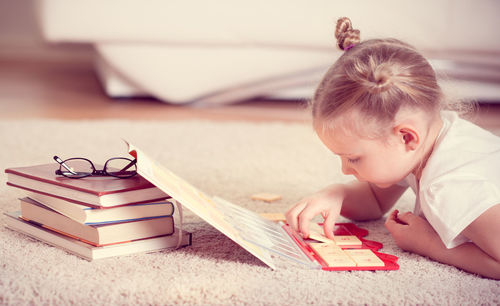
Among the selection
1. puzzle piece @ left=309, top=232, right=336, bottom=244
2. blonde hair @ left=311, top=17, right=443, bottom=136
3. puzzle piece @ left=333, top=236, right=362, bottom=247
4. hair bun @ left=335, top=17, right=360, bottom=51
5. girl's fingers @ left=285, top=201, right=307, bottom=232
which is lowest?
puzzle piece @ left=333, top=236, right=362, bottom=247

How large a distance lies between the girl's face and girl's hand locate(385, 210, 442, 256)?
0.08 metres

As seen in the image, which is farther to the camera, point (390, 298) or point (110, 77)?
point (110, 77)

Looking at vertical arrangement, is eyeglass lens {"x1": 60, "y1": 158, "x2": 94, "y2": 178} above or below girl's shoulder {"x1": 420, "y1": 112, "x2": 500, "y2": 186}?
below

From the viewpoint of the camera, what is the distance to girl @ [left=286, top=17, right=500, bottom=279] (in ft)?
2.75

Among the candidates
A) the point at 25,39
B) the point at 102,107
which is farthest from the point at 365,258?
the point at 25,39

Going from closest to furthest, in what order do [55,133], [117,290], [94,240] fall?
1. [117,290]
2. [94,240]
3. [55,133]

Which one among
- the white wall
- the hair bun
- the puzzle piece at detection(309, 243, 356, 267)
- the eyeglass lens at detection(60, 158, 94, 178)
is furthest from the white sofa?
the white wall

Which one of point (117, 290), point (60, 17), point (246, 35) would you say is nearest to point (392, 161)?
point (117, 290)

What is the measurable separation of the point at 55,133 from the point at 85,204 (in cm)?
100

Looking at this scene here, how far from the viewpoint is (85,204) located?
2.63 ft

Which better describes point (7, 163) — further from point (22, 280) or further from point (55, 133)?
point (22, 280)

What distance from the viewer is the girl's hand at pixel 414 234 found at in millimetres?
903

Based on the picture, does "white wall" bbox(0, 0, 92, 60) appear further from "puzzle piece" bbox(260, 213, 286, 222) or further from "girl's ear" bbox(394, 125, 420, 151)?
"girl's ear" bbox(394, 125, 420, 151)

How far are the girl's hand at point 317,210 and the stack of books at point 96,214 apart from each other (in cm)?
19
